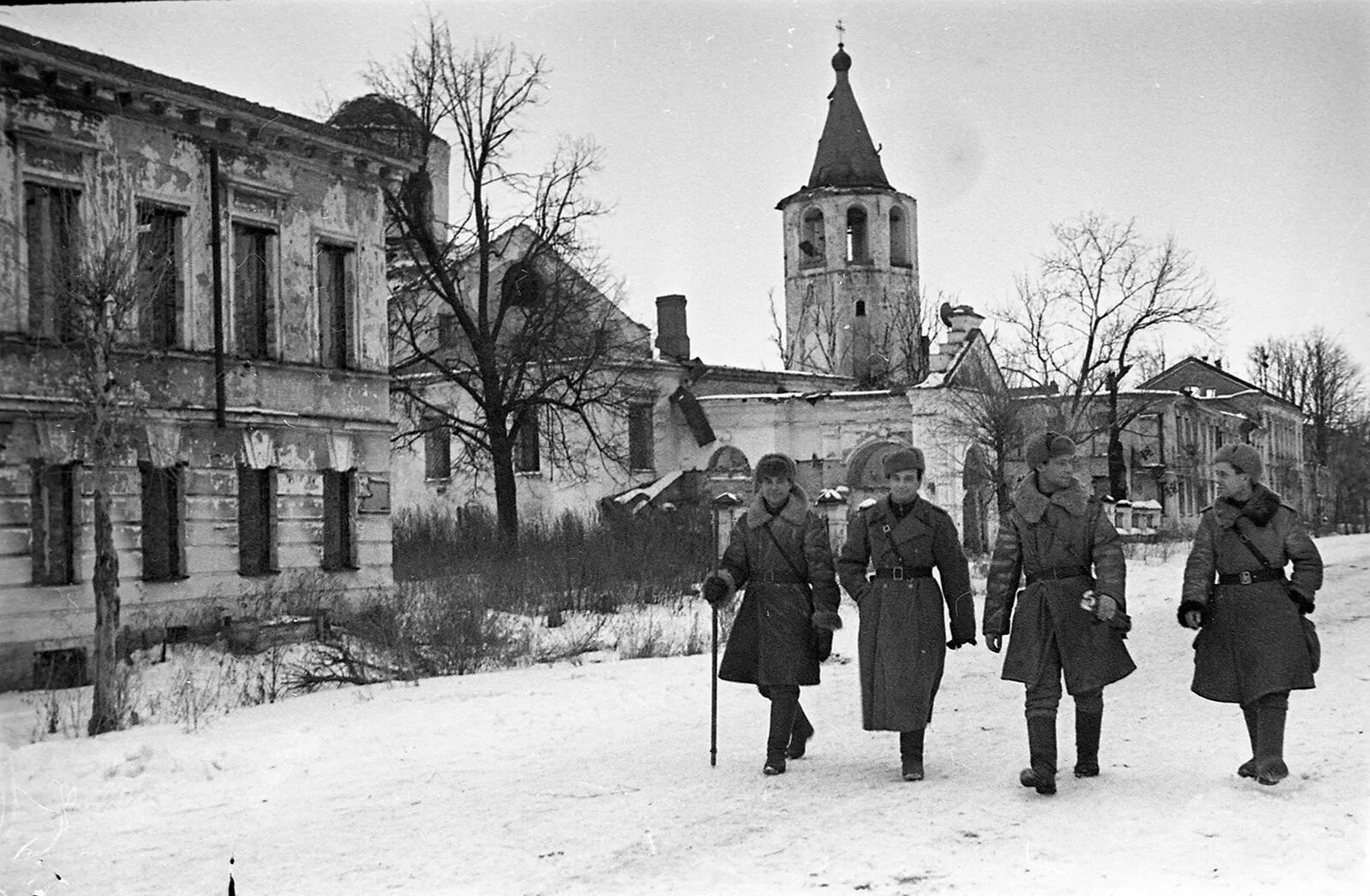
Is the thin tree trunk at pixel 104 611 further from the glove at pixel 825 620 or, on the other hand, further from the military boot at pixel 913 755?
the military boot at pixel 913 755

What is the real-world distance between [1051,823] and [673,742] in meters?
3.54

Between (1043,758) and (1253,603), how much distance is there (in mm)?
1483

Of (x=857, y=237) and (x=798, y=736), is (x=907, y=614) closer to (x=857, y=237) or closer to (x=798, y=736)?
(x=798, y=736)

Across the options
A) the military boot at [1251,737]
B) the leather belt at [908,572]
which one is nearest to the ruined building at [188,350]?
the leather belt at [908,572]

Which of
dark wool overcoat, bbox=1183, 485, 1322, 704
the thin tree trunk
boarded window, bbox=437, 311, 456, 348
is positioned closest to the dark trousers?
dark wool overcoat, bbox=1183, 485, 1322, 704

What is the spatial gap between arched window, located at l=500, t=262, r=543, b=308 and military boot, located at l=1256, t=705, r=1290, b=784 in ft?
76.2

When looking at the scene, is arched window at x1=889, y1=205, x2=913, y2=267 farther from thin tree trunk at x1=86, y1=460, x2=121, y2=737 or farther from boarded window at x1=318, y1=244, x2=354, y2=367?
thin tree trunk at x1=86, y1=460, x2=121, y2=737

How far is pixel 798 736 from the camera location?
9.20 meters

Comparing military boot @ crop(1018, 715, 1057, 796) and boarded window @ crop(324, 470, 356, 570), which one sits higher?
boarded window @ crop(324, 470, 356, 570)

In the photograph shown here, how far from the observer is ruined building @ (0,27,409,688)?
46.9 ft

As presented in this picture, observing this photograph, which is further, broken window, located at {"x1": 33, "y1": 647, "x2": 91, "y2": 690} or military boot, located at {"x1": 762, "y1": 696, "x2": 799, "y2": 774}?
broken window, located at {"x1": 33, "y1": 647, "x2": 91, "y2": 690}

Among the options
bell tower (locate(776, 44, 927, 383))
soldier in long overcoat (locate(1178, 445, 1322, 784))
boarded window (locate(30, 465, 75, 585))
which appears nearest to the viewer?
soldier in long overcoat (locate(1178, 445, 1322, 784))

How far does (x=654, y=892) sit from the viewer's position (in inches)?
242

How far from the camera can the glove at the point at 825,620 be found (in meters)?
8.63
